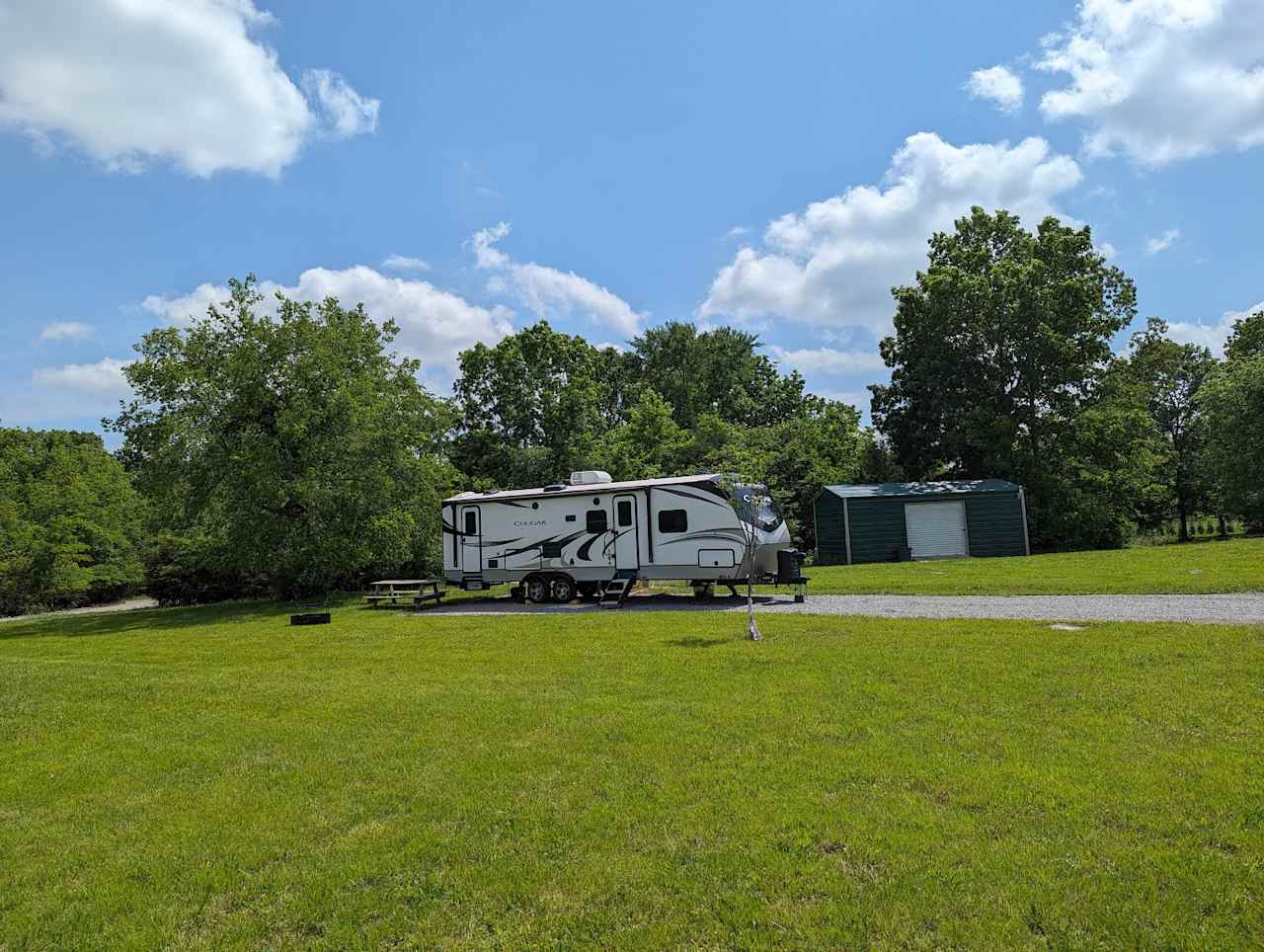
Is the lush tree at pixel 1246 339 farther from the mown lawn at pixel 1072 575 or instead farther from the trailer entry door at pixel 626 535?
the trailer entry door at pixel 626 535

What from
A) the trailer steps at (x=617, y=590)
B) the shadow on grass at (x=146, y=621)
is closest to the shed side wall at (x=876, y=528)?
the trailer steps at (x=617, y=590)

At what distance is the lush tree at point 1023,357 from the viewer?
105 ft

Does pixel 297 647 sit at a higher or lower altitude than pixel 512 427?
lower

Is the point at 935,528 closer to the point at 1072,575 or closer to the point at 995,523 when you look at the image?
the point at 995,523

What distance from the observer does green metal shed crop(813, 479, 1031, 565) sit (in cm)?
2727

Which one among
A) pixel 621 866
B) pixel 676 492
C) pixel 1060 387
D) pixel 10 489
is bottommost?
pixel 621 866

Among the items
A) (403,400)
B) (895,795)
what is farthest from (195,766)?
(403,400)

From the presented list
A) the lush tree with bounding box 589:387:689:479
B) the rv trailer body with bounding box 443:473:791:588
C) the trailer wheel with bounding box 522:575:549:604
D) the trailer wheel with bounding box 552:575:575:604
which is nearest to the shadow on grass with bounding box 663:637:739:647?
the rv trailer body with bounding box 443:473:791:588

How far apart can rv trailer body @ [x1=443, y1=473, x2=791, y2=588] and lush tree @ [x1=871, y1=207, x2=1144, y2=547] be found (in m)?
20.9

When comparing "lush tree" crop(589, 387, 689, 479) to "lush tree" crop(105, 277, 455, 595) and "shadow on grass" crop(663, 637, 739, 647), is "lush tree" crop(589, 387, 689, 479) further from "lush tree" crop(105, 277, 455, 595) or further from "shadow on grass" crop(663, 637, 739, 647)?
"shadow on grass" crop(663, 637, 739, 647)

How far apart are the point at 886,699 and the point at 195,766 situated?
5261 millimetres

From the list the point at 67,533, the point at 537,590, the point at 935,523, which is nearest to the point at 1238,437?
the point at 935,523

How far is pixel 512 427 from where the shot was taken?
1307 inches

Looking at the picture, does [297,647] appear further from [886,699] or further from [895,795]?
[895,795]
